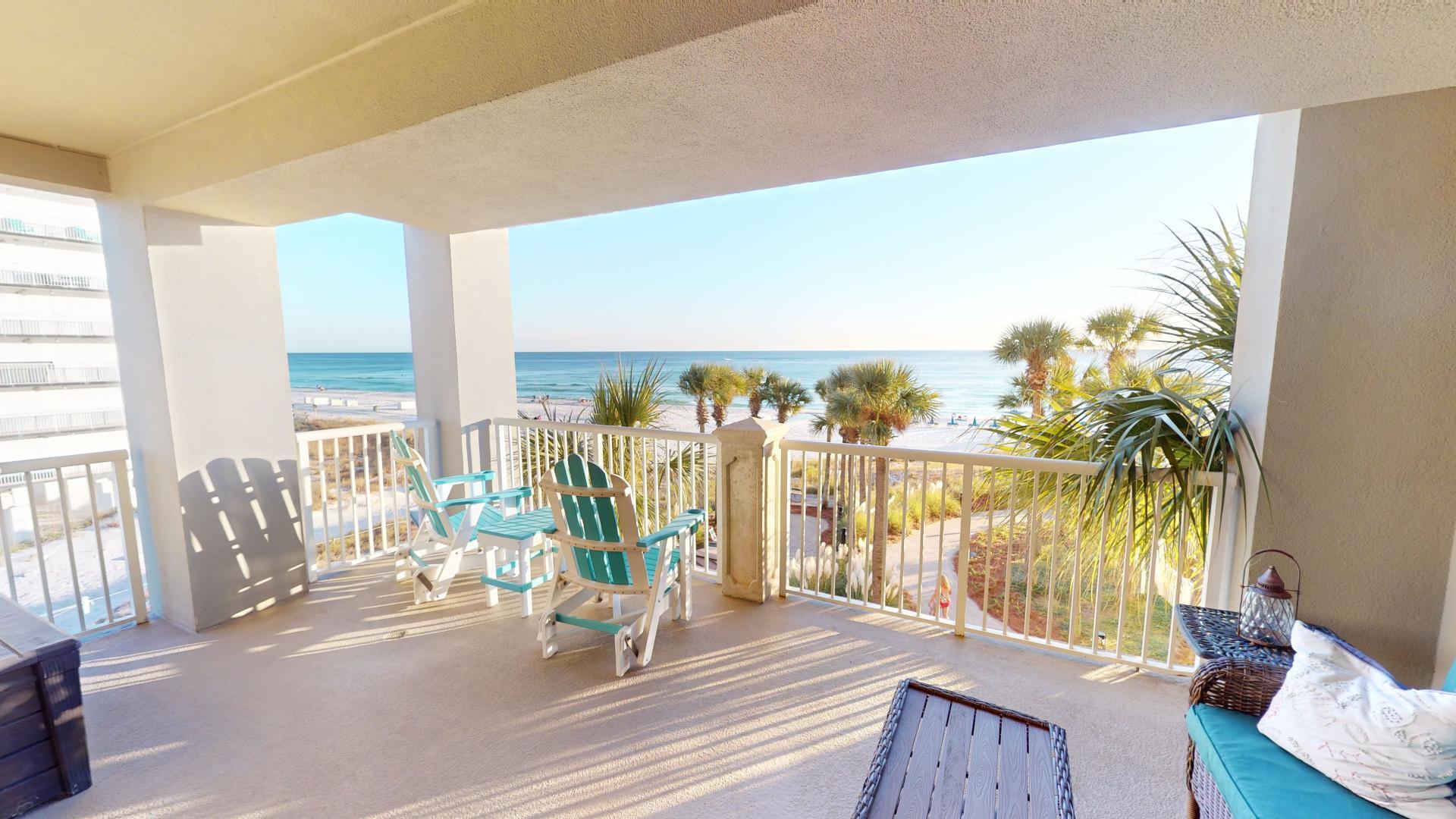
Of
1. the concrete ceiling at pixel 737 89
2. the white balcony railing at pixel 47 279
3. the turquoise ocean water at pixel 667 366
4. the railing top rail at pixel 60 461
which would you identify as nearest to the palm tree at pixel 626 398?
the concrete ceiling at pixel 737 89

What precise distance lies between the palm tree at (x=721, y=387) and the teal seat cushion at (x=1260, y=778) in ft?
37.5

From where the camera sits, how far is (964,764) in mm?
1390

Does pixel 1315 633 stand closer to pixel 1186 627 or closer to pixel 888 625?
pixel 1186 627

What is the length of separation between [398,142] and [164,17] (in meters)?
0.62

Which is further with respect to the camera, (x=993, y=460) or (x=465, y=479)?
(x=465, y=479)

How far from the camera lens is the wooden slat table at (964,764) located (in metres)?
1.25

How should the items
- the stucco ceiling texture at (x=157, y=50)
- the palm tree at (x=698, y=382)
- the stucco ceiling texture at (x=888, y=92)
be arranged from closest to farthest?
the stucco ceiling texture at (x=888, y=92) → the stucco ceiling texture at (x=157, y=50) → the palm tree at (x=698, y=382)

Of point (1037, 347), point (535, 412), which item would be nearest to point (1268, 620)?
point (1037, 347)

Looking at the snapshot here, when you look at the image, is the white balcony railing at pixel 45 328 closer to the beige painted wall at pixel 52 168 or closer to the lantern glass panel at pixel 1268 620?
the beige painted wall at pixel 52 168

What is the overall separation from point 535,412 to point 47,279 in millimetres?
12359

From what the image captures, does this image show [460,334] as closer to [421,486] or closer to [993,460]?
[421,486]

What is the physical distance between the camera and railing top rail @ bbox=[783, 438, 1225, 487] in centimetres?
230

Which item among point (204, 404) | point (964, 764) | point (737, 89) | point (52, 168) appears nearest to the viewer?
point (964, 764)

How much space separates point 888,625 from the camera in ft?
9.25
